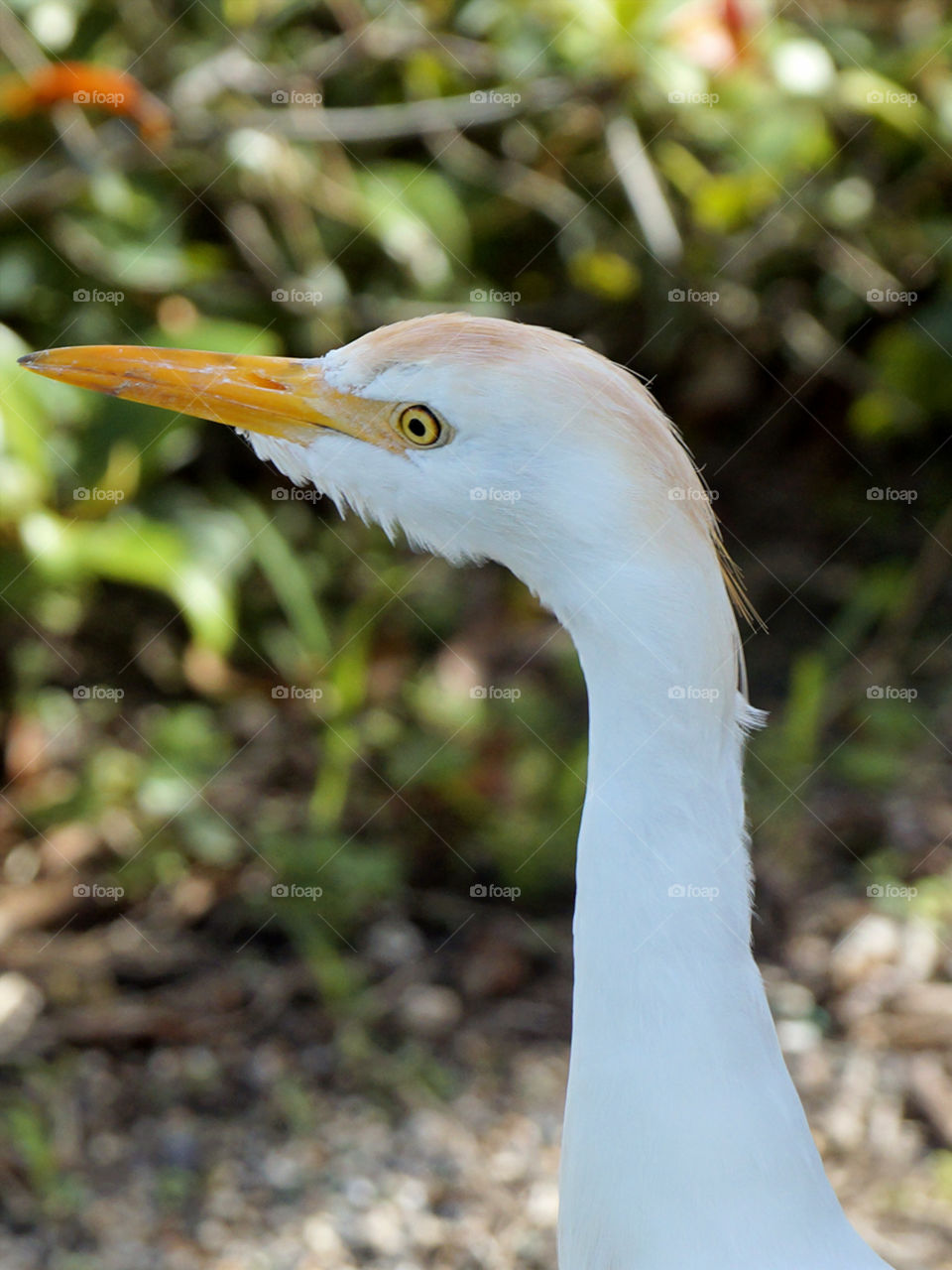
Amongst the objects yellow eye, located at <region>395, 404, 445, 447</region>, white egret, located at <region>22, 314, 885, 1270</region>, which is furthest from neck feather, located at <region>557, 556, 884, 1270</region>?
yellow eye, located at <region>395, 404, 445, 447</region>

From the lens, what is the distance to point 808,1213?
1.43 metres

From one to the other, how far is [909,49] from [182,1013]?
3.08 metres

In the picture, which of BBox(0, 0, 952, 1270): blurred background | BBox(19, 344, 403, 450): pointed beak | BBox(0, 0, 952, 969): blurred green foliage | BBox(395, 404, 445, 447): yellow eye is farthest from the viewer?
BBox(0, 0, 952, 969): blurred green foliage

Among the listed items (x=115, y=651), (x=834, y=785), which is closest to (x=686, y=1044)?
(x=834, y=785)

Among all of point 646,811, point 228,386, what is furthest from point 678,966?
point 228,386

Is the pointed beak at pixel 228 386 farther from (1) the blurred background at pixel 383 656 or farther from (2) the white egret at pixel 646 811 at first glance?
(1) the blurred background at pixel 383 656

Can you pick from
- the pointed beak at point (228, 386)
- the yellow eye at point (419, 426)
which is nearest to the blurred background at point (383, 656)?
the pointed beak at point (228, 386)

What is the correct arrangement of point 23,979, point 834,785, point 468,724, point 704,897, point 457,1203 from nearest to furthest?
point 704,897 → point 457,1203 → point 23,979 → point 468,724 → point 834,785

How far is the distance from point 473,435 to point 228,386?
0.38 metres

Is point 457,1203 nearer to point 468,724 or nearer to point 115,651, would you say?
point 468,724

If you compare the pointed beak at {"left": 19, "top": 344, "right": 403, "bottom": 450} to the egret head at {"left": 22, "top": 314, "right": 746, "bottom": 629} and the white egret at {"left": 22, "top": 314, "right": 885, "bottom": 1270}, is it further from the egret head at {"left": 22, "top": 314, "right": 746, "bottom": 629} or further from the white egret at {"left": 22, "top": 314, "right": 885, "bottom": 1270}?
the white egret at {"left": 22, "top": 314, "right": 885, "bottom": 1270}

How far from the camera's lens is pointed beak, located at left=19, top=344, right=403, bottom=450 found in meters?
1.59

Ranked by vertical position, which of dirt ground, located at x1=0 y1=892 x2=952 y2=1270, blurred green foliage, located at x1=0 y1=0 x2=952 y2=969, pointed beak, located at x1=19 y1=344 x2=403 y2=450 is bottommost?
dirt ground, located at x1=0 y1=892 x2=952 y2=1270

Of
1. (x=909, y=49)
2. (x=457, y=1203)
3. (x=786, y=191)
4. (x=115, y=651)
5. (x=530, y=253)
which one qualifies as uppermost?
(x=909, y=49)
